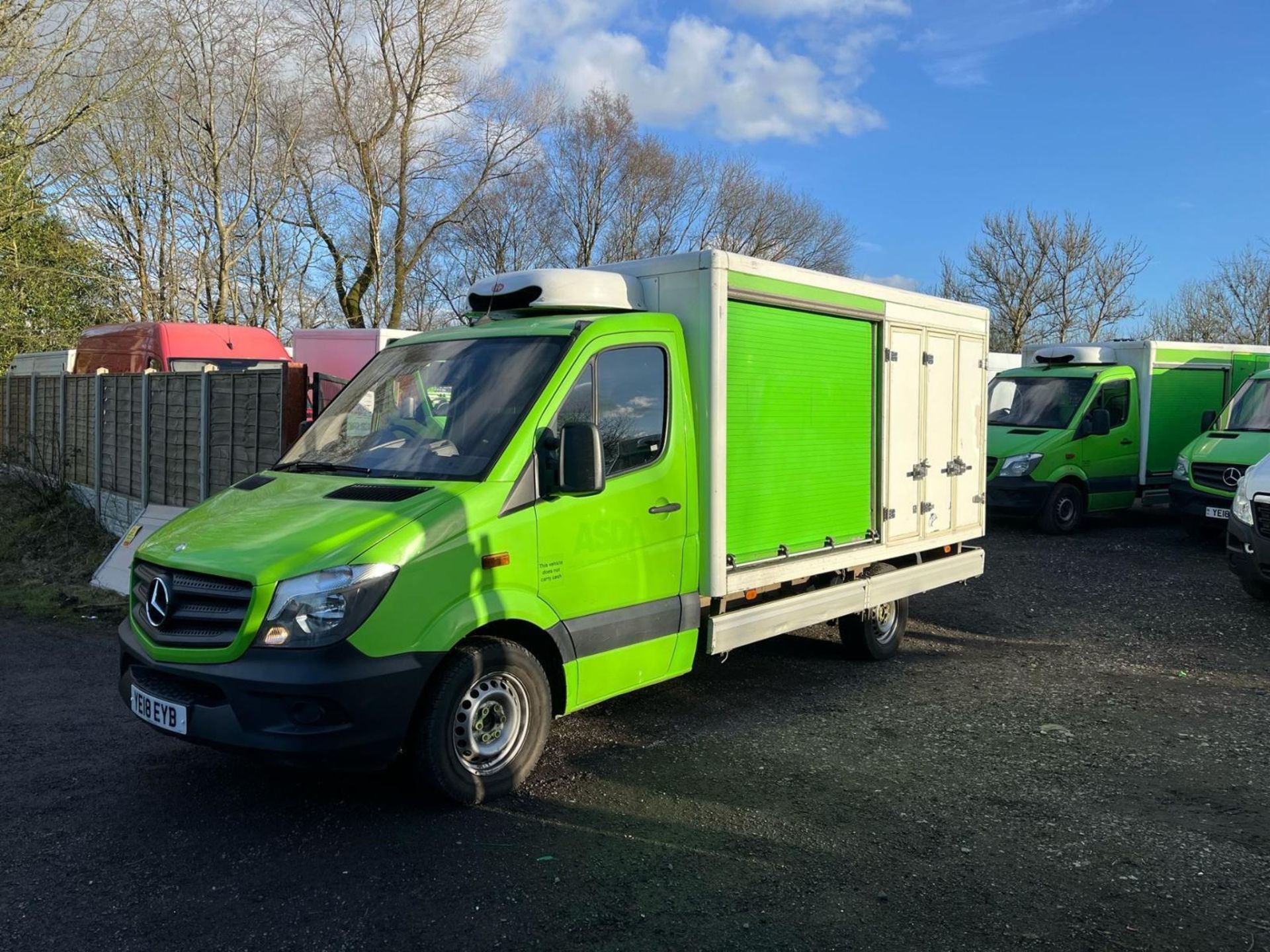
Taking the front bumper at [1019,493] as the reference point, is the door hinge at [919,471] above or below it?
above

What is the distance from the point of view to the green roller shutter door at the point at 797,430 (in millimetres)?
5723

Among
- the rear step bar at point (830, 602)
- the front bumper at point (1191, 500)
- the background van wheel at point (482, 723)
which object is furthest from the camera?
the front bumper at point (1191, 500)

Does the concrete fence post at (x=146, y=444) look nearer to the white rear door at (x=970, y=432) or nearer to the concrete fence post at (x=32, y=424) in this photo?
the concrete fence post at (x=32, y=424)

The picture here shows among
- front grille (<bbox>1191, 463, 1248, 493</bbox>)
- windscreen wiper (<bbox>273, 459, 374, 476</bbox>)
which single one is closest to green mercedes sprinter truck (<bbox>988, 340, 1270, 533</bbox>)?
front grille (<bbox>1191, 463, 1248, 493</bbox>)

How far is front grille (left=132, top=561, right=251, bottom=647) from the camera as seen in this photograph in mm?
4133

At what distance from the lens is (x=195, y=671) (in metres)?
4.16

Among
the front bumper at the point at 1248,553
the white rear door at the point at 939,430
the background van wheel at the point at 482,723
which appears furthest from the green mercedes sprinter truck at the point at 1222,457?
the background van wheel at the point at 482,723

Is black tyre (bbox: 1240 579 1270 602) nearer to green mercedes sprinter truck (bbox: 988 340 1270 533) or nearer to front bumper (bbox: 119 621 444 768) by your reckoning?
green mercedes sprinter truck (bbox: 988 340 1270 533)

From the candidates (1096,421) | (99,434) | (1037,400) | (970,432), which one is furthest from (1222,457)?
(99,434)

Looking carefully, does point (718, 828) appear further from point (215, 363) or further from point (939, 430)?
point (215, 363)

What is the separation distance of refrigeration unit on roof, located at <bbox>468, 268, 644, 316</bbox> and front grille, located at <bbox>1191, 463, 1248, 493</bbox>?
9.32m

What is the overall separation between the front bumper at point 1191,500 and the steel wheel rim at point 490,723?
10.6 meters

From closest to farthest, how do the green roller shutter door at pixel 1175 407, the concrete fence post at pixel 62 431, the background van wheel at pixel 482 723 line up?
1. the background van wheel at pixel 482 723
2. the concrete fence post at pixel 62 431
3. the green roller shutter door at pixel 1175 407

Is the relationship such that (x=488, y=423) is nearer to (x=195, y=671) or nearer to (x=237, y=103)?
(x=195, y=671)
